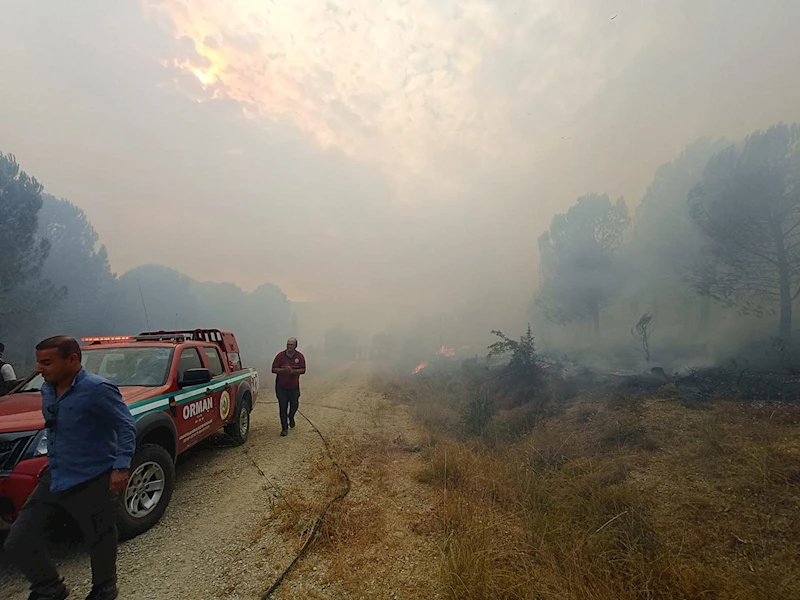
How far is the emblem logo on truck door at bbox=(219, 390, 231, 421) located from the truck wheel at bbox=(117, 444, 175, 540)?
2.01 meters

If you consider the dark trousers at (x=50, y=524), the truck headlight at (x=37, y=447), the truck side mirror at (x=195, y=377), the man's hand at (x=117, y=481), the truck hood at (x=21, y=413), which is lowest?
the dark trousers at (x=50, y=524)

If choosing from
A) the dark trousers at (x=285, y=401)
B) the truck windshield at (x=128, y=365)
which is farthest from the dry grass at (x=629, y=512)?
the truck windshield at (x=128, y=365)

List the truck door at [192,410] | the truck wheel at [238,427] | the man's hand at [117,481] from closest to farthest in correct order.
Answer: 1. the man's hand at [117,481]
2. the truck door at [192,410]
3. the truck wheel at [238,427]

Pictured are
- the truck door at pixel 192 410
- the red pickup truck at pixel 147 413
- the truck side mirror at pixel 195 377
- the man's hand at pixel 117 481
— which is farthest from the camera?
the truck door at pixel 192 410

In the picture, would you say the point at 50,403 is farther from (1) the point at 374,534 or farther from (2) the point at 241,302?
(2) the point at 241,302

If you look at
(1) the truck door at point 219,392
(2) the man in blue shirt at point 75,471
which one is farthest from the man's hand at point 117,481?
(1) the truck door at point 219,392

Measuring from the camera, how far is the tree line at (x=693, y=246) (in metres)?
14.4

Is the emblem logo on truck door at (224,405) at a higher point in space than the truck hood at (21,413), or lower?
lower

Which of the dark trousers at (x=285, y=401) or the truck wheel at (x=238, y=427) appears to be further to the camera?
the dark trousers at (x=285, y=401)

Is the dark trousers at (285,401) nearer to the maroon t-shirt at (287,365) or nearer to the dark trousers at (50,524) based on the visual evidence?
the maroon t-shirt at (287,365)

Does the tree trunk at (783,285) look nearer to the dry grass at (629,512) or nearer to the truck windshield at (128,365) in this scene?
the dry grass at (629,512)

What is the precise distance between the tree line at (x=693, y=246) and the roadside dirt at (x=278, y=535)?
1634 cm

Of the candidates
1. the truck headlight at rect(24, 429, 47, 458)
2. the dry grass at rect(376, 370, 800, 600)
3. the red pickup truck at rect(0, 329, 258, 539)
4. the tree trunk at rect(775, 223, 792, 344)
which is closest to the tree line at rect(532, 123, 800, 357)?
the tree trunk at rect(775, 223, 792, 344)

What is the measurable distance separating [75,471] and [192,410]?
2.73 meters
